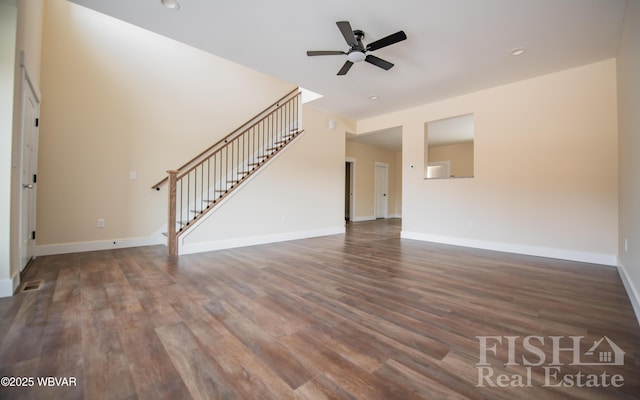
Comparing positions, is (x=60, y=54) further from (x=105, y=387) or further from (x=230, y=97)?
(x=105, y=387)

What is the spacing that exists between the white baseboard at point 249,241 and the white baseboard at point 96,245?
1052mm

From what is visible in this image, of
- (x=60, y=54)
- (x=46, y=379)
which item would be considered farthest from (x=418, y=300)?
(x=60, y=54)

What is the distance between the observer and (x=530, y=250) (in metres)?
3.95

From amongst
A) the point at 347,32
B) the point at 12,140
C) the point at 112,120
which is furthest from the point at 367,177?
the point at 12,140

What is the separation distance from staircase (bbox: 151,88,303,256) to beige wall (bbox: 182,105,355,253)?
0.17m

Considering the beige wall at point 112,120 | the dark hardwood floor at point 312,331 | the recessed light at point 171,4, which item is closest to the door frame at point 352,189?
the beige wall at point 112,120

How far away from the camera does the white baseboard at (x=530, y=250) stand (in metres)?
3.42

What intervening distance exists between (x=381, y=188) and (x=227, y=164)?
6555mm

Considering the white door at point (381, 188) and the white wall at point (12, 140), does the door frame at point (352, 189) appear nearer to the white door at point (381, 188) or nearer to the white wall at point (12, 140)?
the white door at point (381, 188)

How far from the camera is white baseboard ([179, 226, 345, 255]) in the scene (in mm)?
3844

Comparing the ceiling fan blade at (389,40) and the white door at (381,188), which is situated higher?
the ceiling fan blade at (389,40)

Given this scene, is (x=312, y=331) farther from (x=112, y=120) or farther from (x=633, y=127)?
(x=112, y=120)

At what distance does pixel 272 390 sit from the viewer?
44.6 inches

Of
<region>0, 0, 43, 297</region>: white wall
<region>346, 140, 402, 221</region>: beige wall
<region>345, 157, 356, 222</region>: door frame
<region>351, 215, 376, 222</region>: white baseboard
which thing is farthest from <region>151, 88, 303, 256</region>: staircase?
<region>351, 215, 376, 222</region>: white baseboard
